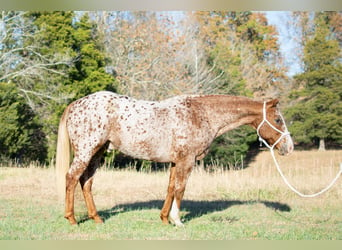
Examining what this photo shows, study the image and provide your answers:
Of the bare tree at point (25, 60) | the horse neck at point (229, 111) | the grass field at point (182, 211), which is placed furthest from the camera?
the bare tree at point (25, 60)

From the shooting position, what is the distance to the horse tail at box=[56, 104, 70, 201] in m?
5.93

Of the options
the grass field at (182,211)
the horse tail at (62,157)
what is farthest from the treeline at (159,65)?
the horse tail at (62,157)

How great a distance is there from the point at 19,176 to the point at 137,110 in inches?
249

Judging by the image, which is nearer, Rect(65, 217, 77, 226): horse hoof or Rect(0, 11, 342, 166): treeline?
Rect(65, 217, 77, 226): horse hoof

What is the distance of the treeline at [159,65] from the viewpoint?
15.4 metres

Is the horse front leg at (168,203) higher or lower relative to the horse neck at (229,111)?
lower

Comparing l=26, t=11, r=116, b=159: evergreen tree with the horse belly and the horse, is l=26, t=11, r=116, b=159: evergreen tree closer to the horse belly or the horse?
the horse

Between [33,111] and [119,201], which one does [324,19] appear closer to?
[33,111]

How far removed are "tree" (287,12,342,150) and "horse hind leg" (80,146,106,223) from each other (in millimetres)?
16797

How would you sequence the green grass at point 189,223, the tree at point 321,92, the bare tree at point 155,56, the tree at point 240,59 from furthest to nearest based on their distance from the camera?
the tree at point 321,92
the tree at point 240,59
the bare tree at point 155,56
the green grass at point 189,223

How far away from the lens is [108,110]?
5754mm

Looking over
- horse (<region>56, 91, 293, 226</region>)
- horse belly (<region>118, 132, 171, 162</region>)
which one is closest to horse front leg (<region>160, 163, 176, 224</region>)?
horse (<region>56, 91, 293, 226</region>)

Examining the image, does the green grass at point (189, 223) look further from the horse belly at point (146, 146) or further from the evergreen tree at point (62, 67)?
the evergreen tree at point (62, 67)

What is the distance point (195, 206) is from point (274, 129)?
231 cm
